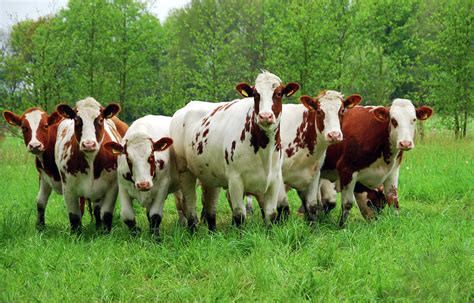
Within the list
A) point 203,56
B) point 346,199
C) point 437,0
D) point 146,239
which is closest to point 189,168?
point 146,239

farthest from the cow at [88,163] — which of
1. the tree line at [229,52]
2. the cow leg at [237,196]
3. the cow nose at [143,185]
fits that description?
the tree line at [229,52]

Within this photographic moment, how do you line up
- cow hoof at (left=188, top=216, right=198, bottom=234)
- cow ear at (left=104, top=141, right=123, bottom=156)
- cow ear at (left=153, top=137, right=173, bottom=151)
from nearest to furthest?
cow ear at (left=104, top=141, right=123, bottom=156) → cow ear at (left=153, top=137, right=173, bottom=151) → cow hoof at (left=188, top=216, right=198, bottom=234)

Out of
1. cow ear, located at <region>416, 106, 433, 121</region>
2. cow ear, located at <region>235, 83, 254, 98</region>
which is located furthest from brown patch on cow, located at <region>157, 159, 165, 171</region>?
cow ear, located at <region>416, 106, 433, 121</region>

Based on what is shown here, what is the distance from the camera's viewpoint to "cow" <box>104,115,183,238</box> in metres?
6.12

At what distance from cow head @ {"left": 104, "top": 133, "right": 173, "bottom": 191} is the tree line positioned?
13710 mm

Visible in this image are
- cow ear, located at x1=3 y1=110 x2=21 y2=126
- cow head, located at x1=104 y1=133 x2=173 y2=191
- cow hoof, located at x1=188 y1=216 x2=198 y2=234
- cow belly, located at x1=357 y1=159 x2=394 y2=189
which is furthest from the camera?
cow ear, located at x1=3 y1=110 x2=21 y2=126

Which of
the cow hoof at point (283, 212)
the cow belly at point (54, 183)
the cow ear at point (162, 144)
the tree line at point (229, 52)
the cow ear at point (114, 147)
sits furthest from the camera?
the tree line at point (229, 52)

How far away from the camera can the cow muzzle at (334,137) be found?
21.3ft

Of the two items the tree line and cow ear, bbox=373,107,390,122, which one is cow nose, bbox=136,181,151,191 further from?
the tree line

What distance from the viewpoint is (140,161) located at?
6.11 meters

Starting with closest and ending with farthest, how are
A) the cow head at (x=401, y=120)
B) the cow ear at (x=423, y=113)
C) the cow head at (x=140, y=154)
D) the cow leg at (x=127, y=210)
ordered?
the cow head at (x=140, y=154)
the cow leg at (x=127, y=210)
the cow head at (x=401, y=120)
the cow ear at (x=423, y=113)

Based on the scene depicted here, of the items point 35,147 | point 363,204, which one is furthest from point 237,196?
point 35,147

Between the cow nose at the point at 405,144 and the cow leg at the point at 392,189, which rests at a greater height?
the cow nose at the point at 405,144

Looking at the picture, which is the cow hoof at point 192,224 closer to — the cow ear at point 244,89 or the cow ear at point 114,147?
the cow ear at point 114,147
